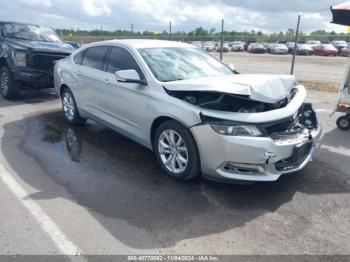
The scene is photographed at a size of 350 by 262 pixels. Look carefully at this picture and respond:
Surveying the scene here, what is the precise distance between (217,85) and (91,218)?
6.57 feet

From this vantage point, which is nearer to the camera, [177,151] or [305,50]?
[177,151]

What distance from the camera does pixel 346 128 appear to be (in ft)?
21.4

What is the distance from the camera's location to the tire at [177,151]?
3896 millimetres

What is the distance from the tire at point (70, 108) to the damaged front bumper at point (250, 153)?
3.32 meters

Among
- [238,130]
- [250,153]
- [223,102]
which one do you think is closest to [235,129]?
[238,130]

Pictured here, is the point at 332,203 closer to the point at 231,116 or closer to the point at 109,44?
the point at 231,116

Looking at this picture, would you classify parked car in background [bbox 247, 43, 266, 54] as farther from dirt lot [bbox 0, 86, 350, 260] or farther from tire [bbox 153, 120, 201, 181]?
tire [bbox 153, 120, 201, 181]

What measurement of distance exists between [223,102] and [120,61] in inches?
73.8

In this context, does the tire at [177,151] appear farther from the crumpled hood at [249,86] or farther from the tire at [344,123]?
the tire at [344,123]

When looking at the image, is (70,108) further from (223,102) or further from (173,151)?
(223,102)

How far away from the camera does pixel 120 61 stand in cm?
509

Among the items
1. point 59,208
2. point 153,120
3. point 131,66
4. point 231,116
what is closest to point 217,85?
point 231,116

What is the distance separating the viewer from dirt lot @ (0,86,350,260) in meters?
3.04

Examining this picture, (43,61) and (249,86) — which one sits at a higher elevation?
(249,86)
